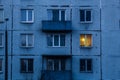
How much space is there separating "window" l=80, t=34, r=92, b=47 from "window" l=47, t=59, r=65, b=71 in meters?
2.89

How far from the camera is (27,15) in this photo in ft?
126

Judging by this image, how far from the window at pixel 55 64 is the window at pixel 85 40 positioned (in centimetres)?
289

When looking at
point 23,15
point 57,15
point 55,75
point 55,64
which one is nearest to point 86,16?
point 57,15

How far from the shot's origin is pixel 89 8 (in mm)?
38438

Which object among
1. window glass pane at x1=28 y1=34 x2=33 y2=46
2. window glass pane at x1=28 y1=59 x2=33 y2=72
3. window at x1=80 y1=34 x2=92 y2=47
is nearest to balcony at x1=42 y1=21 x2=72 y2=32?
window glass pane at x1=28 y1=34 x2=33 y2=46

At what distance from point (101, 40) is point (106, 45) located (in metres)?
0.77

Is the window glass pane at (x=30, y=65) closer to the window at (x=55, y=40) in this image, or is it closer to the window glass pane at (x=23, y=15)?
the window at (x=55, y=40)

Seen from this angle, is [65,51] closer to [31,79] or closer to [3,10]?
[31,79]

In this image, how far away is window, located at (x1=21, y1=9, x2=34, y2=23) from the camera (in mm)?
38375

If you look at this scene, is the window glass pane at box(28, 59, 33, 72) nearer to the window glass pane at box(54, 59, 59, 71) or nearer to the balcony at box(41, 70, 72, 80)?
the balcony at box(41, 70, 72, 80)

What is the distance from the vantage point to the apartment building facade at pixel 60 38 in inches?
1486

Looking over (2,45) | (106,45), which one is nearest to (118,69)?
(106,45)

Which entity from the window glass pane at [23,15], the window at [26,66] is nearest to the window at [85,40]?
the window at [26,66]

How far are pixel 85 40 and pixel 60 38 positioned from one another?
2760 millimetres
